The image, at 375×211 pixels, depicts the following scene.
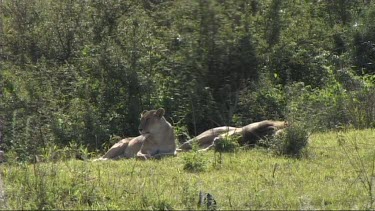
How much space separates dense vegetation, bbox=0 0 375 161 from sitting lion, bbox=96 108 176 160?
0.85 metres

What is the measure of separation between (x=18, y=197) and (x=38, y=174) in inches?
14.0

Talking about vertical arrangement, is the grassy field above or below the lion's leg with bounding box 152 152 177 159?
above

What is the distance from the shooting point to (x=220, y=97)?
49.0 ft

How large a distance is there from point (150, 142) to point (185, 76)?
287cm

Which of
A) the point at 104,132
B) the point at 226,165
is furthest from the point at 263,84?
the point at 226,165

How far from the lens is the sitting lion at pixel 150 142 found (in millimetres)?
12219

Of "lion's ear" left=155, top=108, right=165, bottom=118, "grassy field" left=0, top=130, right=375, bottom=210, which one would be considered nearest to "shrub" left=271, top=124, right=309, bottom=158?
"grassy field" left=0, top=130, right=375, bottom=210

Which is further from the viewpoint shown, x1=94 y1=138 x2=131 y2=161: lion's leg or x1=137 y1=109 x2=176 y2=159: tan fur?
x1=94 y1=138 x2=131 y2=161: lion's leg

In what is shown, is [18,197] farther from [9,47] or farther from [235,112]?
[9,47]

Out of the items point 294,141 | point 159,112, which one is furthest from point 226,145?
point 159,112

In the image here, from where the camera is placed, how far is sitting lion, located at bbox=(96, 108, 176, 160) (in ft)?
40.1

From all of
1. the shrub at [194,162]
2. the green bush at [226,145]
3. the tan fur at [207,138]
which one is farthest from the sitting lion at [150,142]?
the shrub at [194,162]

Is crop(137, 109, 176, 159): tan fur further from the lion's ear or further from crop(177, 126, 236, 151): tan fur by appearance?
crop(177, 126, 236, 151): tan fur

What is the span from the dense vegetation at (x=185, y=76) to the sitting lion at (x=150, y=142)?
2.80ft
